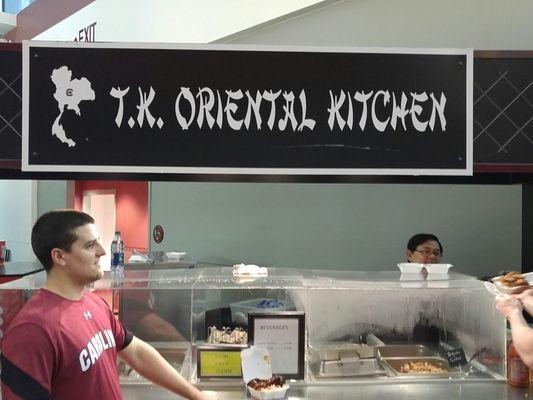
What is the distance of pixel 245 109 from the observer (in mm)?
2121

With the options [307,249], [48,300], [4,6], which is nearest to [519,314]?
[48,300]

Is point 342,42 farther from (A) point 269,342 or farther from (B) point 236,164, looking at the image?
(A) point 269,342

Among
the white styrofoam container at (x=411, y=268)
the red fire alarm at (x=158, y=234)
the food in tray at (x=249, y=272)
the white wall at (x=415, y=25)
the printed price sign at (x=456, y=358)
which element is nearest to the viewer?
the printed price sign at (x=456, y=358)

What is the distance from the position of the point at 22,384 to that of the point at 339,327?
143 centimetres

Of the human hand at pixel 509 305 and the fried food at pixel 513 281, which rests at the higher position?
the fried food at pixel 513 281

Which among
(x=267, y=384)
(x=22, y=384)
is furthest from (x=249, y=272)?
(x=22, y=384)

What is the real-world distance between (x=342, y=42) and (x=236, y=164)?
2.37m

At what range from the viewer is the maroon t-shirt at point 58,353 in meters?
1.32

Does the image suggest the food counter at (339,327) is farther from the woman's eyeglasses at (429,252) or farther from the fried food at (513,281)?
the woman's eyeglasses at (429,252)

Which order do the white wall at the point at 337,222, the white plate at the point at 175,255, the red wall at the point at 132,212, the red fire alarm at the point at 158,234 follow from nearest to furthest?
1. the white wall at the point at 337,222
2. the white plate at the point at 175,255
3. the red fire alarm at the point at 158,234
4. the red wall at the point at 132,212

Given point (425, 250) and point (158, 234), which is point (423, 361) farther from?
point (158, 234)

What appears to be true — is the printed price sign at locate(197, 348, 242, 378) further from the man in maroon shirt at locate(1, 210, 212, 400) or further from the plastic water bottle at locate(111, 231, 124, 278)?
the plastic water bottle at locate(111, 231, 124, 278)

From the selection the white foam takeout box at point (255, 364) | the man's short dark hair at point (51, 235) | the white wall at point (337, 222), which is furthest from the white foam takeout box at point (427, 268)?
the man's short dark hair at point (51, 235)

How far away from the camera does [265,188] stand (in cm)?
476
